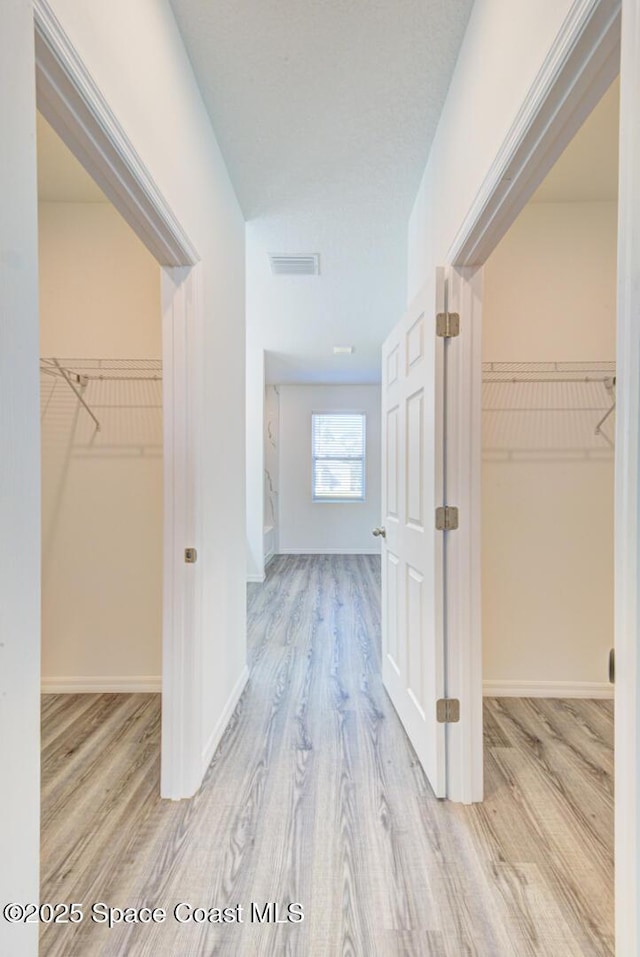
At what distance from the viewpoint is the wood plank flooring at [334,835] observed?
115cm

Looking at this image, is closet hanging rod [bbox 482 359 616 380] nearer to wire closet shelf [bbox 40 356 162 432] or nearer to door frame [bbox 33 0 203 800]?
door frame [bbox 33 0 203 800]

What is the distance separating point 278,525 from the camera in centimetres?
673

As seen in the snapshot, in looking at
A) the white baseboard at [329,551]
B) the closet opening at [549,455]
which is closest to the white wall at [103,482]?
the closet opening at [549,455]

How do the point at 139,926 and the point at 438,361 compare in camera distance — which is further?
the point at 438,361

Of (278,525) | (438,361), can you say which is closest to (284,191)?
(438,361)

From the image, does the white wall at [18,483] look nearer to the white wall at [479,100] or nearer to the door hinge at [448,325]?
the white wall at [479,100]

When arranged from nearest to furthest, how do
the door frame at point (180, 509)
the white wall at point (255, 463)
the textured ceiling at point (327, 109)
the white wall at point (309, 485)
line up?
the textured ceiling at point (327, 109) < the door frame at point (180, 509) < the white wall at point (255, 463) < the white wall at point (309, 485)

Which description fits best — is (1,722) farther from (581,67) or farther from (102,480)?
(102,480)

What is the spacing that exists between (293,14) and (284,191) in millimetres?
870

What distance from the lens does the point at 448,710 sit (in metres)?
1.63

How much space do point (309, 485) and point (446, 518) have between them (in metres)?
5.13

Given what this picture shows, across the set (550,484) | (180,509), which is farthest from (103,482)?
(550,484)

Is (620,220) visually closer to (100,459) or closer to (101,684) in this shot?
(100,459)

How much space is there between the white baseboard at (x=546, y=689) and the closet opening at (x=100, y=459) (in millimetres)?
1899
